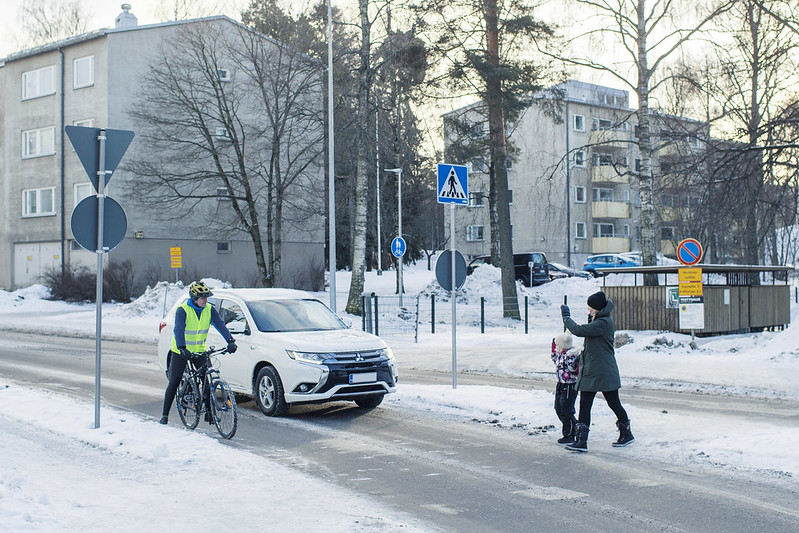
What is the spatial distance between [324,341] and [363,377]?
0.68m

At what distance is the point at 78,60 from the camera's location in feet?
138

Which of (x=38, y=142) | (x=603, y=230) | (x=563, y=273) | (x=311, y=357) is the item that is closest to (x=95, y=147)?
(x=311, y=357)

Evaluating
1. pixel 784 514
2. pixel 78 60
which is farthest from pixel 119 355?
pixel 78 60

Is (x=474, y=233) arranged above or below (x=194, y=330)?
above

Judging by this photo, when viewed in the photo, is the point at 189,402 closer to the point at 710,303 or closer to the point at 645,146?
the point at 710,303

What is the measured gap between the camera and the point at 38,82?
4444 cm

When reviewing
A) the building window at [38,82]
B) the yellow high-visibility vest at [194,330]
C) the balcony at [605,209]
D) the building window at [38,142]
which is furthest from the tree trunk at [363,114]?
the balcony at [605,209]

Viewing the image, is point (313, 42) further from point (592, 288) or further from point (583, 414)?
point (583, 414)

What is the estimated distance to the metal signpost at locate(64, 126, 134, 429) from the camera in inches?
354

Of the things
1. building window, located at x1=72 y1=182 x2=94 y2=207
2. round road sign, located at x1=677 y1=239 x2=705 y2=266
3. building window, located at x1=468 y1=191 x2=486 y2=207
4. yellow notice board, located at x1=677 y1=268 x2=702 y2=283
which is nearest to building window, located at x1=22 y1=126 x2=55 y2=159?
building window, located at x1=72 y1=182 x2=94 y2=207

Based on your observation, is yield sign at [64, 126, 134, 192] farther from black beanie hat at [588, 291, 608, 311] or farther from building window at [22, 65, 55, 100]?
building window at [22, 65, 55, 100]

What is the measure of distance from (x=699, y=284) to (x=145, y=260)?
29.5 m

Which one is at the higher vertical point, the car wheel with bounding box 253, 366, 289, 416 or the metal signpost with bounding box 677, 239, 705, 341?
the metal signpost with bounding box 677, 239, 705, 341

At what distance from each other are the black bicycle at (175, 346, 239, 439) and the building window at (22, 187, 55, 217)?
36.2m
